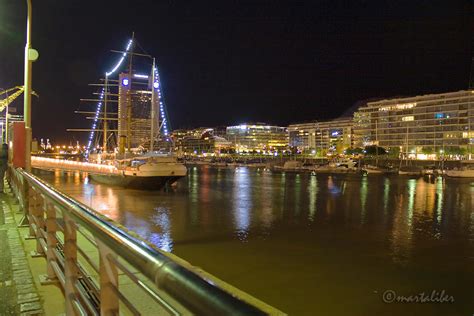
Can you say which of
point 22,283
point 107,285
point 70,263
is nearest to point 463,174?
point 22,283

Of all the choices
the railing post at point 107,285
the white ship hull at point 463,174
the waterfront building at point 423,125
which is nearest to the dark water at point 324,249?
the railing post at point 107,285

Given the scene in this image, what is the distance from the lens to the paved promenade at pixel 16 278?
4359 millimetres

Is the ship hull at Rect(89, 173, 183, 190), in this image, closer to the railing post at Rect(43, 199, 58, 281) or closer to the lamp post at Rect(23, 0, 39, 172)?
the lamp post at Rect(23, 0, 39, 172)

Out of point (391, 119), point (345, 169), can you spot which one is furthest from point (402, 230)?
point (391, 119)

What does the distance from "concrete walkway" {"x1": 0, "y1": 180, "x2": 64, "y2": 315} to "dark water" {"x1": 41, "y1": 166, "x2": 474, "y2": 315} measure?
533cm

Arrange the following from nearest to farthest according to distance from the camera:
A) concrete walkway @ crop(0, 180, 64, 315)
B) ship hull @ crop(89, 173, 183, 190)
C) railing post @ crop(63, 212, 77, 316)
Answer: railing post @ crop(63, 212, 77, 316)
concrete walkway @ crop(0, 180, 64, 315)
ship hull @ crop(89, 173, 183, 190)

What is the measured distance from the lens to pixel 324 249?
15.3m

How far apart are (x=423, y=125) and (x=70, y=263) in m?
163

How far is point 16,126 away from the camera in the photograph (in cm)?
1100

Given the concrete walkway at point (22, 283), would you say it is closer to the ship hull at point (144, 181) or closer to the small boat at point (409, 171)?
the ship hull at point (144, 181)

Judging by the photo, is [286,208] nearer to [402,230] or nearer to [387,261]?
[402,230]

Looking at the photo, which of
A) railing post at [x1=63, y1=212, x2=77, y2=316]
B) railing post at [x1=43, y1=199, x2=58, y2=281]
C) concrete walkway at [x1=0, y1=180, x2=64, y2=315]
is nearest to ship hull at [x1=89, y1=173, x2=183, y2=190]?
concrete walkway at [x1=0, y1=180, x2=64, y2=315]

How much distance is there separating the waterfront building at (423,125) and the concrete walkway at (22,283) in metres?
140

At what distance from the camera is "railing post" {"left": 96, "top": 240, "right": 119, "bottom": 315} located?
8.32 ft
